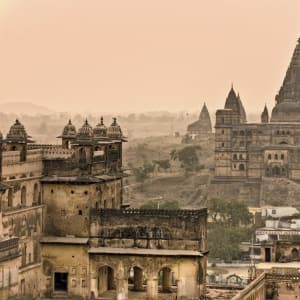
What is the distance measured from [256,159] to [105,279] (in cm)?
4481

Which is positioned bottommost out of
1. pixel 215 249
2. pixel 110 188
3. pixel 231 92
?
pixel 215 249

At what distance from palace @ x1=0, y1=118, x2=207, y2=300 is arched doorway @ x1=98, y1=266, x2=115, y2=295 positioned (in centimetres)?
4

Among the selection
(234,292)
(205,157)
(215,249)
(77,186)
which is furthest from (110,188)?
(205,157)

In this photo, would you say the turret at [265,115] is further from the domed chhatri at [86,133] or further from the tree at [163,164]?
the domed chhatri at [86,133]

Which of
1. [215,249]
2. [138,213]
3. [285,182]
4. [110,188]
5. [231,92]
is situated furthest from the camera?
[231,92]

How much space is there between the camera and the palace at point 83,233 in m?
36.4

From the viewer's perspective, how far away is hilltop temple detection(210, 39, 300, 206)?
267 ft

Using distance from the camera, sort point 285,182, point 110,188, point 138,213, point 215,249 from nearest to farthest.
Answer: point 138,213 < point 110,188 < point 215,249 < point 285,182

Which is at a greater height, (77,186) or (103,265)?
(77,186)

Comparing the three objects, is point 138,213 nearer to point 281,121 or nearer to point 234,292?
point 234,292

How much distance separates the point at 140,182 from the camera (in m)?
90.8

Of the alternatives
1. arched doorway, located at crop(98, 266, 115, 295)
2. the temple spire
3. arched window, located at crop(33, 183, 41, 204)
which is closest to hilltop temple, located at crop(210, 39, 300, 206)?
the temple spire

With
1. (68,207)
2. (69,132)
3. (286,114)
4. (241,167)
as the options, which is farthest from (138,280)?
(286,114)

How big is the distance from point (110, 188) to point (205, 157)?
60.0m
